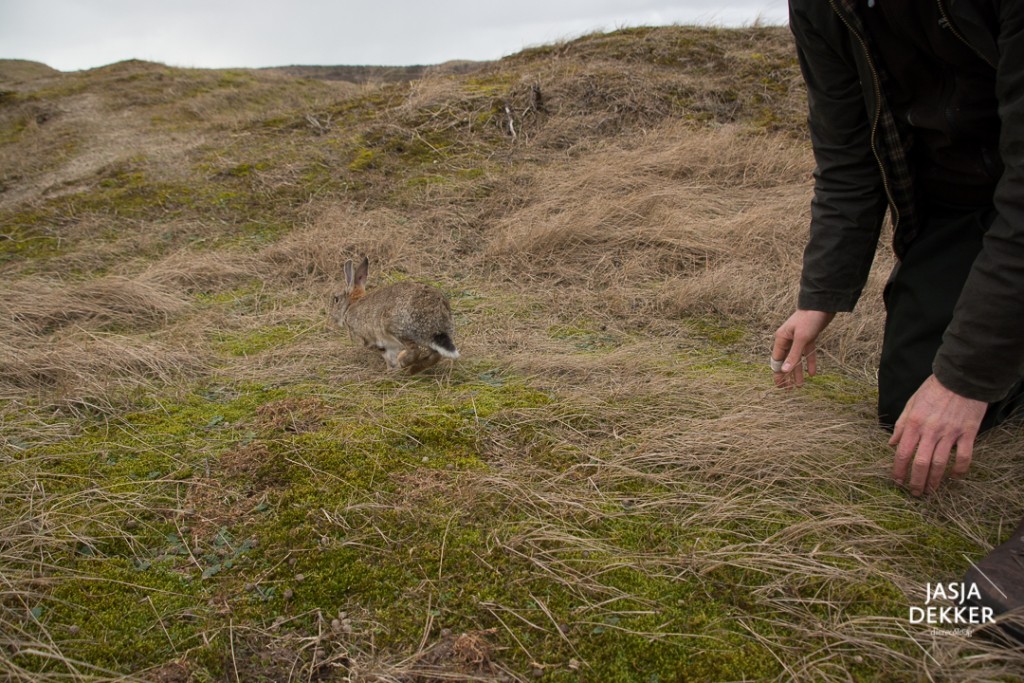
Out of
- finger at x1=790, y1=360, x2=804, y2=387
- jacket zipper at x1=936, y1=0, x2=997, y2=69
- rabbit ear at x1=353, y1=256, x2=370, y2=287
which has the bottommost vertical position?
finger at x1=790, y1=360, x2=804, y2=387

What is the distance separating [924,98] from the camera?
256 cm

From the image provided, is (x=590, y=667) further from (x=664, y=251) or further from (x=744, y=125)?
(x=744, y=125)

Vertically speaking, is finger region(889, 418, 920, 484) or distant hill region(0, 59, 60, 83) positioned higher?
distant hill region(0, 59, 60, 83)

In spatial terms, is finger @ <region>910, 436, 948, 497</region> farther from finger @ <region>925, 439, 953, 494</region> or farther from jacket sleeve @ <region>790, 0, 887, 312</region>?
jacket sleeve @ <region>790, 0, 887, 312</region>

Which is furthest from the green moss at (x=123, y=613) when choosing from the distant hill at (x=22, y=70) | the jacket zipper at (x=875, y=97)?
the distant hill at (x=22, y=70)

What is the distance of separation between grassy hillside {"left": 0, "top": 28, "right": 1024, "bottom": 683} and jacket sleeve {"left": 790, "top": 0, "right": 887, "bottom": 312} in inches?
25.4

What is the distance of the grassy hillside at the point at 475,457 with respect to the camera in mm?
2068

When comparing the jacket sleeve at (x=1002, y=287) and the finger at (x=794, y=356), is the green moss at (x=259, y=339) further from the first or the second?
the jacket sleeve at (x=1002, y=287)

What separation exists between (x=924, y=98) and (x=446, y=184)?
5.67m

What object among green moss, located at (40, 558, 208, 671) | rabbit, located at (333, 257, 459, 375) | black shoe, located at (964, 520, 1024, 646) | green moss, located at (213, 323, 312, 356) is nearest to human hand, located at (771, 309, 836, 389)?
black shoe, located at (964, 520, 1024, 646)

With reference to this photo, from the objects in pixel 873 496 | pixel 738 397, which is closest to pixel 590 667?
pixel 873 496

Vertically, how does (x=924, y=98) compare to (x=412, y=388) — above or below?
above

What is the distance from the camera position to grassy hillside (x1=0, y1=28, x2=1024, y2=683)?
2068mm

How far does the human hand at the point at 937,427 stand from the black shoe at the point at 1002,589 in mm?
266
